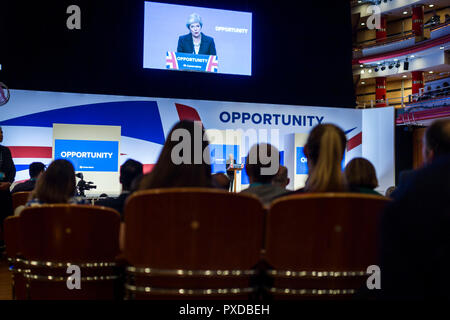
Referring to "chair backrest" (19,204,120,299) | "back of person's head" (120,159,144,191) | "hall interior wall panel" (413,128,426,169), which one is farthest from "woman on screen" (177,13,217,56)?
"chair backrest" (19,204,120,299)

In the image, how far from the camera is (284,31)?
10984mm

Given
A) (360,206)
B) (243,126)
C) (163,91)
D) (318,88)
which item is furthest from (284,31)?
(360,206)

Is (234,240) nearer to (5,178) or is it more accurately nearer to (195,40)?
(5,178)

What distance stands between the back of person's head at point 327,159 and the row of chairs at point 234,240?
24 centimetres

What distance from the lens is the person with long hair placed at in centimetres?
186

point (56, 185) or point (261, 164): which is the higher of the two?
point (261, 164)

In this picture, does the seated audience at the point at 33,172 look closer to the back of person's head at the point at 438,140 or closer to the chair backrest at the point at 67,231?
the chair backrest at the point at 67,231

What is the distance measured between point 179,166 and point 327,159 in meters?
0.65

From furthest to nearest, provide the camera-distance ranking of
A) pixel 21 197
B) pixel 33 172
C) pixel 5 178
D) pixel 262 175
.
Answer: pixel 5 178 < pixel 33 172 < pixel 21 197 < pixel 262 175

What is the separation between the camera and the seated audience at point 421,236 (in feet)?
4.09

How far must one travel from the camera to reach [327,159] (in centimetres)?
188

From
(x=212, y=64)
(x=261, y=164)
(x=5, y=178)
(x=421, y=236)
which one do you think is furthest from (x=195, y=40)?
(x=421, y=236)

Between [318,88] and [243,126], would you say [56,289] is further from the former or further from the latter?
[318,88]
